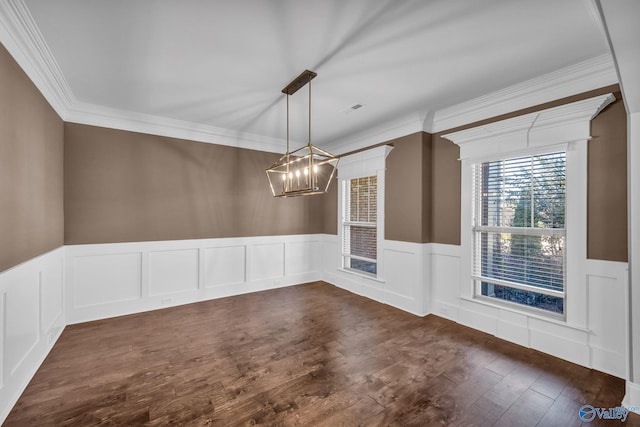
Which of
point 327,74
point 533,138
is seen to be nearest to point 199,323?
point 327,74

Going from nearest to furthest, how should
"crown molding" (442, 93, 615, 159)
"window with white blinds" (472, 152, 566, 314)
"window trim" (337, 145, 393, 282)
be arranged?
1. "crown molding" (442, 93, 615, 159)
2. "window with white blinds" (472, 152, 566, 314)
3. "window trim" (337, 145, 393, 282)

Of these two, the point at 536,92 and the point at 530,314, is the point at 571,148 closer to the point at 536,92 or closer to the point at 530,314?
the point at 536,92

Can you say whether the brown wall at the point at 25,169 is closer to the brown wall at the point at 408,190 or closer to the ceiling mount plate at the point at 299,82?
the ceiling mount plate at the point at 299,82

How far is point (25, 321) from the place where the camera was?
2.25 m

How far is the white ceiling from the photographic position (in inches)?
72.6

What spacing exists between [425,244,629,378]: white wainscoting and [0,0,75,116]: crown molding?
4.86m

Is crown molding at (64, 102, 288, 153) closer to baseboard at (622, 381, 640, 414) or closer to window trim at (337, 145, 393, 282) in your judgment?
window trim at (337, 145, 393, 282)

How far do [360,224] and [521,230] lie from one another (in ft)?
7.92

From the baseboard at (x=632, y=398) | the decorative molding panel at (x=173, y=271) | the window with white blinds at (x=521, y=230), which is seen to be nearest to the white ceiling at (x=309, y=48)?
the window with white blinds at (x=521, y=230)

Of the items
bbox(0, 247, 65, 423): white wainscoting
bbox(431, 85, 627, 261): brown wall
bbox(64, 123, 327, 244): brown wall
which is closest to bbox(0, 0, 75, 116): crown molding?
bbox(64, 123, 327, 244): brown wall

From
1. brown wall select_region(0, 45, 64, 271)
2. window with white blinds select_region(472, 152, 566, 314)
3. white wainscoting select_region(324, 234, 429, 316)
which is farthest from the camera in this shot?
white wainscoting select_region(324, 234, 429, 316)

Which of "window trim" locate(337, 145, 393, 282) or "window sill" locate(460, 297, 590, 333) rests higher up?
"window trim" locate(337, 145, 393, 282)

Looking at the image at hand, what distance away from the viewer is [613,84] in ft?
7.95

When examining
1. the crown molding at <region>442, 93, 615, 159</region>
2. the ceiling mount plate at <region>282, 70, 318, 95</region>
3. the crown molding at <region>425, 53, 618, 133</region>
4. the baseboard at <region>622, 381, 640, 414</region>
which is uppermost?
the ceiling mount plate at <region>282, 70, 318, 95</region>
